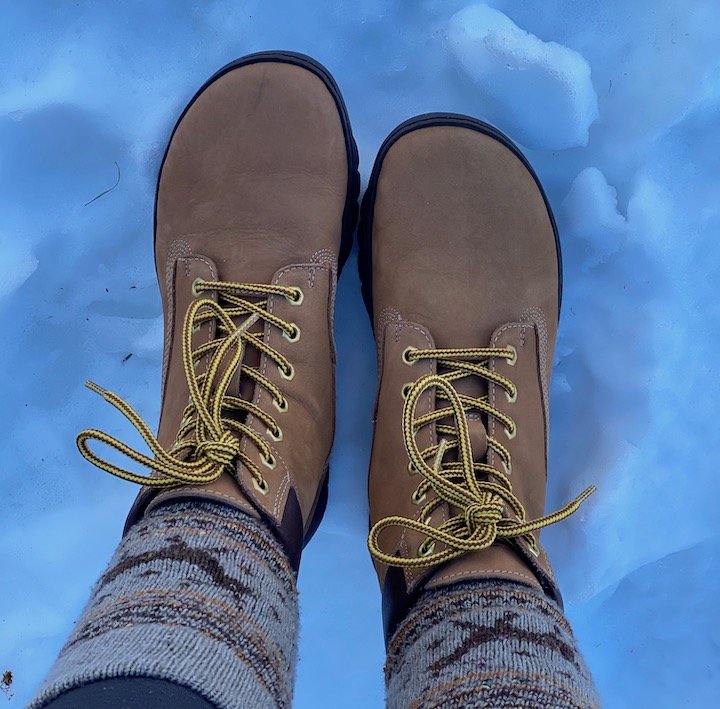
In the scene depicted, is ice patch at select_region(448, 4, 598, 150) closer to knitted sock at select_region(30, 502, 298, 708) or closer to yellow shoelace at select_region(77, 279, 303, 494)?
yellow shoelace at select_region(77, 279, 303, 494)

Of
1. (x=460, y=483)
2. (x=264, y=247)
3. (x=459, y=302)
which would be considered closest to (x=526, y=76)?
(x=459, y=302)

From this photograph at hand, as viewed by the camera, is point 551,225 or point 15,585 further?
point 15,585

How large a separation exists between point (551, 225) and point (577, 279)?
101 mm

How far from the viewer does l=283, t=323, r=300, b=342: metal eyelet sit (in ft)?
3.03

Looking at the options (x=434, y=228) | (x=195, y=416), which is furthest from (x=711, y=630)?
(x=195, y=416)

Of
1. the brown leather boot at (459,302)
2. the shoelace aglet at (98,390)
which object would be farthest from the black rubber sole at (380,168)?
the shoelace aglet at (98,390)

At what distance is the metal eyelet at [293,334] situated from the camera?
3.03ft

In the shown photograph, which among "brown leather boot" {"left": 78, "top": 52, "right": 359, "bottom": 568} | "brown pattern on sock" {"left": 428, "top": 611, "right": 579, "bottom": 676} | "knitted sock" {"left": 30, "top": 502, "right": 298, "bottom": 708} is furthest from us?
"brown leather boot" {"left": 78, "top": 52, "right": 359, "bottom": 568}

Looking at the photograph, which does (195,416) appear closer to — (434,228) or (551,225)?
(434,228)

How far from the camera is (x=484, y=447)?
87cm

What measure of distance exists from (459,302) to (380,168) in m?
0.21

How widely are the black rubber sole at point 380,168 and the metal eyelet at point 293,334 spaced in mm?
144

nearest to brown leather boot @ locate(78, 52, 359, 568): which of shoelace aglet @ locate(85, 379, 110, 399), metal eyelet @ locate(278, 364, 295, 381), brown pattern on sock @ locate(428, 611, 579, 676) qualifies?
metal eyelet @ locate(278, 364, 295, 381)

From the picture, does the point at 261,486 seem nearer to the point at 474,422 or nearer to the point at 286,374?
the point at 286,374
